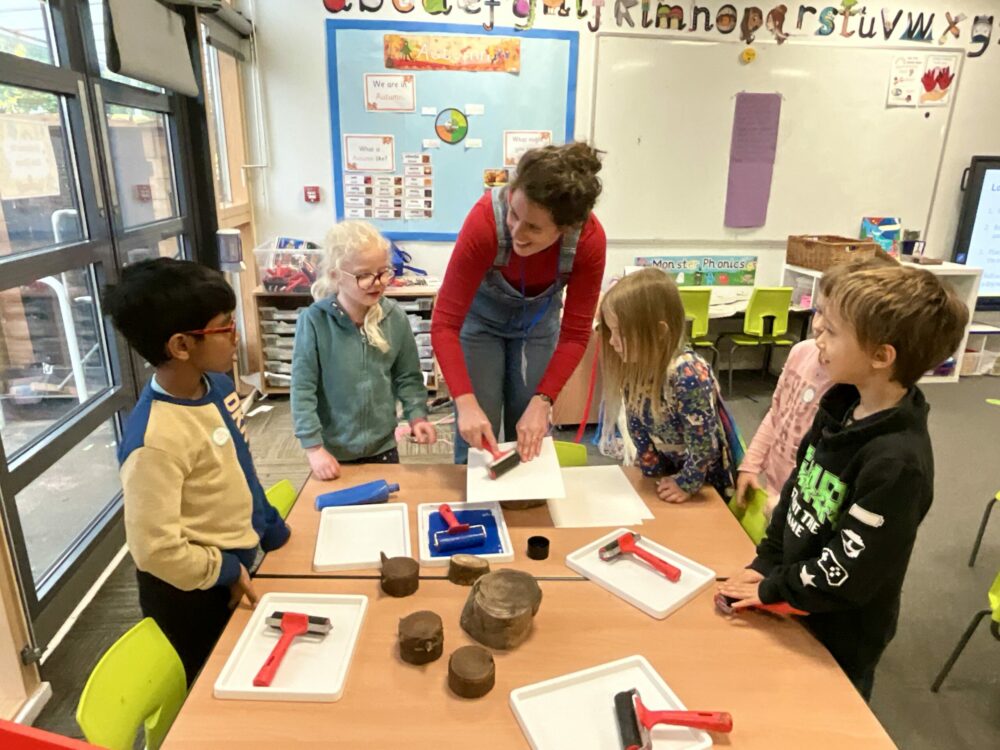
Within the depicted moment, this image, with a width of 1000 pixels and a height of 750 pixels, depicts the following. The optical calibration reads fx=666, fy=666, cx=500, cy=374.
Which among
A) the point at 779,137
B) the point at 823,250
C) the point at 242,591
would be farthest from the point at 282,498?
the point at 779,137

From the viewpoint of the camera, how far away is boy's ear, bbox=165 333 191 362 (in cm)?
112

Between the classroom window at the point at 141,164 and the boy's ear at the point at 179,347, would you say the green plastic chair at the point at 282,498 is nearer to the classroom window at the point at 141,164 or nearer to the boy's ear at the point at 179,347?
the boy's ear at the point at 179,347

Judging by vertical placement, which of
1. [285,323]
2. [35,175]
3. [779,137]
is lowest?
[285,323]

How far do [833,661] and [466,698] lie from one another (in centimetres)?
55

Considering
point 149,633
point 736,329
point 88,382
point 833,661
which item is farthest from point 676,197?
point 149,633

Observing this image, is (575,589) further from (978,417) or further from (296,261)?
(978,417)

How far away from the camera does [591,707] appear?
35.5 inches

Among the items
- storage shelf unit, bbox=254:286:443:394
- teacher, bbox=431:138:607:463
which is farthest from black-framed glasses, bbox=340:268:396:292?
storage shelf unit, bbox=254:286:443:394

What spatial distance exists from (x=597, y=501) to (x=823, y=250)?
127 inches

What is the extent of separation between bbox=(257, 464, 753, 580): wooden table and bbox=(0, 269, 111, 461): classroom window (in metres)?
1.43

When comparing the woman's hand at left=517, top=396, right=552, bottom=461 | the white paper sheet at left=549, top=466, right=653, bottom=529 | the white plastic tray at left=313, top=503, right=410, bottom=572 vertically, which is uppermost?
the woman's hand at left=517, top=396, right=552, bottom=461

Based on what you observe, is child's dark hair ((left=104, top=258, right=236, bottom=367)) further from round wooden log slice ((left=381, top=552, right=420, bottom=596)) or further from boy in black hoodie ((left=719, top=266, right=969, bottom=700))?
boy in black hoodie ((left=719, top=266, right=969, bottom=700))

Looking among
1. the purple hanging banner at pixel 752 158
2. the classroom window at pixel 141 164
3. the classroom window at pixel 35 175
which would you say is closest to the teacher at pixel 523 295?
the classroom window at pixel 35 175

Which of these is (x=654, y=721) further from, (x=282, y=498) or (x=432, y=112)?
(x=432, y=112)
